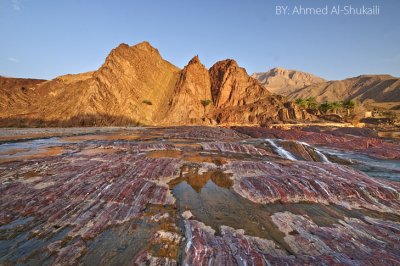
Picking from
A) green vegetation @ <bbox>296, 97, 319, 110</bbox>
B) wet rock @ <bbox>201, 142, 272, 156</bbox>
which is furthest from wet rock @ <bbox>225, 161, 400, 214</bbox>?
green vegetation @ <bbox>296, 97, 319, 110</bbox>

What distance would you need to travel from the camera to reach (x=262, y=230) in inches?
275

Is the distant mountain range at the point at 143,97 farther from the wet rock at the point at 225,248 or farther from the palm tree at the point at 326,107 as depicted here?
the wet rock at the point at 225,248

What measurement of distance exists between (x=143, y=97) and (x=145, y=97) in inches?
35.0

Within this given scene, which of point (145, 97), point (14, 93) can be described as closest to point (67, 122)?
point (145, 97)

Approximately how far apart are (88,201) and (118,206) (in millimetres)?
1266

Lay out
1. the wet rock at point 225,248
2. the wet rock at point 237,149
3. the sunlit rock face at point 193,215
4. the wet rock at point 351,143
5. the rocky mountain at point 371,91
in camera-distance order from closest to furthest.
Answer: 1. the wet rock at point 225,248
2. the sunlit rock face at point 193,215
3. the wet rock at point 237,149
4. the wet rock at point 351,143
5. the rocky mountain at point 371,91

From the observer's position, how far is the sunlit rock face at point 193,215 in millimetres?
5582

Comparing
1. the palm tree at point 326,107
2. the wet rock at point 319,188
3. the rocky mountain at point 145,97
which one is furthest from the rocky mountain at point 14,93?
the palm tree at point 326,107

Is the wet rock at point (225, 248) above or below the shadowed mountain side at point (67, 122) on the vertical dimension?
below

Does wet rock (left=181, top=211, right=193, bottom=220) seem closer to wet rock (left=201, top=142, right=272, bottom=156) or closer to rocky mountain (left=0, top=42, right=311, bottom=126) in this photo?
wet rock (left=201, top=142, right=272, bottom=156)

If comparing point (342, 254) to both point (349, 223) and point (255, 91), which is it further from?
point (255, 91)

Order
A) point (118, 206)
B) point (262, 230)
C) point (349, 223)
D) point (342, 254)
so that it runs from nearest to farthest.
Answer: point (342, 254) → point (262, 230) → point (349, 223) → point (118, 206)

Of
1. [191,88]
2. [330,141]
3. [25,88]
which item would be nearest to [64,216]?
[330,141]

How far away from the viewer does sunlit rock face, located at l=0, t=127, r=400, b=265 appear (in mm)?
5582
